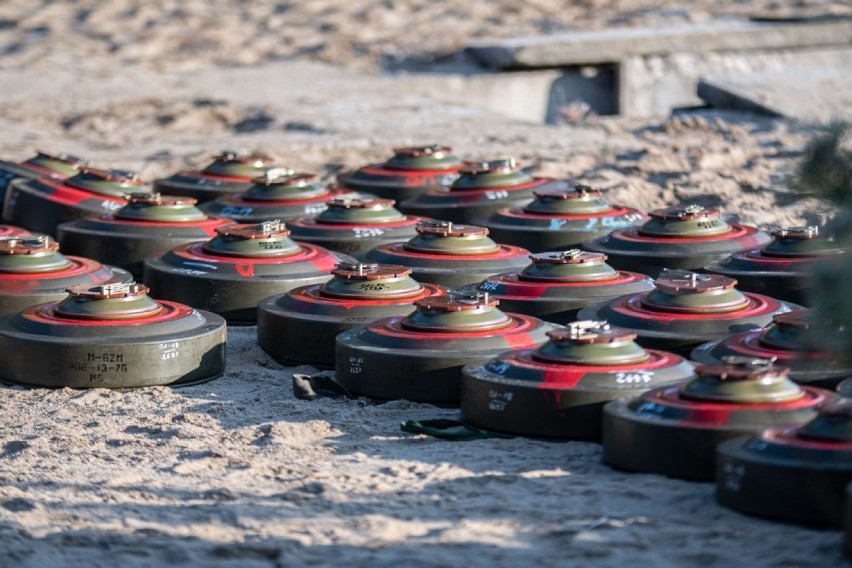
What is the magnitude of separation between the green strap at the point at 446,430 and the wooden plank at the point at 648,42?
10.0 metres

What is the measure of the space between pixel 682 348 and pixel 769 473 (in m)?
1.77

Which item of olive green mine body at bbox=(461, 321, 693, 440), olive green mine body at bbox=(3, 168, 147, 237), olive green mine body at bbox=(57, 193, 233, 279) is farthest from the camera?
olive green mine body at bbox=(3, 168, 147, 237)

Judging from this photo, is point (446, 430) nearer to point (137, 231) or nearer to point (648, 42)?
point (137, 231)

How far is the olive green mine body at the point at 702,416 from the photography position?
4922 millimetres

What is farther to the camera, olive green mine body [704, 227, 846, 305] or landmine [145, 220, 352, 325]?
landmine [145, 220, 352, 325]

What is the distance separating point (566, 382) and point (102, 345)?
6.36ft

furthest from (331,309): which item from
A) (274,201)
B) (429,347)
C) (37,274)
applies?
(274,201)

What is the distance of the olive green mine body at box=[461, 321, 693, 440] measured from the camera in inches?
215

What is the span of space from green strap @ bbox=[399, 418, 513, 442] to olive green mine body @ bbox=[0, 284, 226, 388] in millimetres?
1159

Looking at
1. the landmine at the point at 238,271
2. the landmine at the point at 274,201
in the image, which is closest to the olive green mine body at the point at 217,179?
the landmine at the point at 274,201

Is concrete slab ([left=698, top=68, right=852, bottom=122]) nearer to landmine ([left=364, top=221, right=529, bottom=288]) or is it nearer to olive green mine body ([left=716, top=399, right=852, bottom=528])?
landmine ([left=364, top=221, right=529, bottom=288])

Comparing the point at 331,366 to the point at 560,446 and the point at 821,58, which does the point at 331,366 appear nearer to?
the point at 560,446

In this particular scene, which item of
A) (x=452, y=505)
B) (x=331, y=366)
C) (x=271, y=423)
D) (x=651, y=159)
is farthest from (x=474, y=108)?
(x=452, y=505)

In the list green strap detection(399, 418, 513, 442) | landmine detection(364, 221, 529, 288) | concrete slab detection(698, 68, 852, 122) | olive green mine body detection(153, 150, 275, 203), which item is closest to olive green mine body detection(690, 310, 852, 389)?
green strap detection(399, 418, 513, 442)
